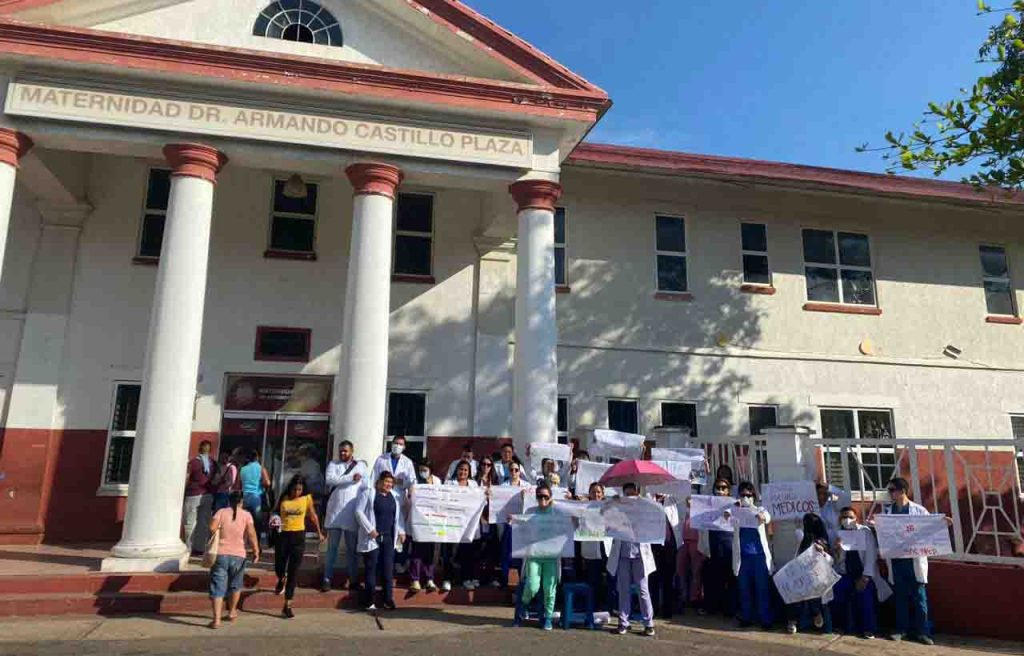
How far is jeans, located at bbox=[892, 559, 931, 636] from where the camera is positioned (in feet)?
25.0

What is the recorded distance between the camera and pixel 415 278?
13570 millimetres

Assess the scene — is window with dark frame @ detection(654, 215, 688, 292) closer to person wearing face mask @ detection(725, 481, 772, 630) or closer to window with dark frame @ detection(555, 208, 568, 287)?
window with dark frame @ detection(555, 208, 568, 287)

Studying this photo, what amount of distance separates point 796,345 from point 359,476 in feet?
33.6

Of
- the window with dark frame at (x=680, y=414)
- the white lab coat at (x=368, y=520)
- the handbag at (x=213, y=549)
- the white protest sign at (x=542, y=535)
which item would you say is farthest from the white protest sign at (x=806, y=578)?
the window with dark frame at (x=680, y=414)

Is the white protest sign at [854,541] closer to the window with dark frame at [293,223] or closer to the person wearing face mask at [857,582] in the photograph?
the person wearing face mask at [857,582]

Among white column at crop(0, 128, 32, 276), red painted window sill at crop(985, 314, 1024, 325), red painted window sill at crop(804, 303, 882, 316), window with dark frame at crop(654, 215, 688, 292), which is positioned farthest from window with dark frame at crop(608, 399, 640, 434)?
white column at crop(0, 128, 32, 276)

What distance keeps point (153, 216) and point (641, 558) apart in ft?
35.2

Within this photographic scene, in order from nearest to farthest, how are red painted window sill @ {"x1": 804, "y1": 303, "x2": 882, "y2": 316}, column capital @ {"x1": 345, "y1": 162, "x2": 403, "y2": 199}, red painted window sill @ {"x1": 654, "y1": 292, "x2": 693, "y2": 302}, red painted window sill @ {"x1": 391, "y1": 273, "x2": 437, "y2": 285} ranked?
column capital @ {"x1": 345, "y1": 162, "x2": 403, "y2": 199}, red painted window sill @ {"x1": 391, "y1": 273, "x2": 437, "y2": 285}, red painted window sill @ {"x1": 654, "y1": 292, "x2": 693, "y2": 302}, red painted window sill @ {"x1": 804, "y1": 303, "x2": 882, "y2": 316}

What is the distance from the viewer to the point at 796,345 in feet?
49.1

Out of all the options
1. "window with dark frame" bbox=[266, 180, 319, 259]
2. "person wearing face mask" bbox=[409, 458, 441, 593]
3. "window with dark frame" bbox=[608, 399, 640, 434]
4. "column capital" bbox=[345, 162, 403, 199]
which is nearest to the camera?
"person wearing face mask" bbox=[409, 458, 441, 593]

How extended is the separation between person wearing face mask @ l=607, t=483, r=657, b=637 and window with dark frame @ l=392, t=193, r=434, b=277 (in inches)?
291

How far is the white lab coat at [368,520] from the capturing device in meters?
8.16

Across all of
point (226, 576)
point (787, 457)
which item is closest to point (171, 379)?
point (226, 576)

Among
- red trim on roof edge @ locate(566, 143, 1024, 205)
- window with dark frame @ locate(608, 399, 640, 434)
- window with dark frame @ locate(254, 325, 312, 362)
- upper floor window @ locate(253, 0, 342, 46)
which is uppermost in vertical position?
upper floor window @ locate(253, 0, 342, 46)
